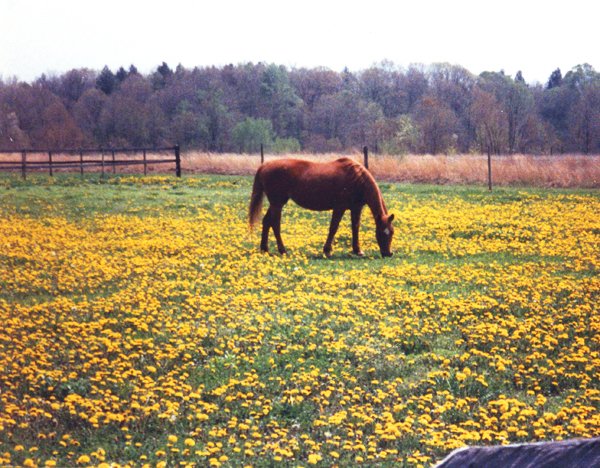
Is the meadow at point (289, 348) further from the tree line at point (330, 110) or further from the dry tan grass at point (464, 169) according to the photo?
the tree line at point (330, 110)

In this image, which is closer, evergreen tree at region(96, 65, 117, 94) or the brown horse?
the brown horse

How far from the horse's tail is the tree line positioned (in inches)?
915

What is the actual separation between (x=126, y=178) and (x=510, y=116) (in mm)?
47731

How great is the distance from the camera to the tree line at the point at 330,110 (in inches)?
2108

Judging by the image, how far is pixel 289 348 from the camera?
664 cm

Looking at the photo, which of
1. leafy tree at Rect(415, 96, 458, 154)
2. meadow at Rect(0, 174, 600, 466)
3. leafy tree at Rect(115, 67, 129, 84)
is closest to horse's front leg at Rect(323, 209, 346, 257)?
meadow at Rect(0, 174, 600, 466)

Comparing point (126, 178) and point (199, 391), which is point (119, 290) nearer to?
point (199, 391)

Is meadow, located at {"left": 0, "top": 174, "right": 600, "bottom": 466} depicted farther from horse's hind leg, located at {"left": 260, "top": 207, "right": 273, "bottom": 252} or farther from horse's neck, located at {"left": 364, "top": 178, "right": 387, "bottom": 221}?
horse's neck, located at {"left": 364, "top": 178, "right": 387, "bottom": 221}

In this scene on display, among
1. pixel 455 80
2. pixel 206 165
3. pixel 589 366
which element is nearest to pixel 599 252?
pixel 589 366

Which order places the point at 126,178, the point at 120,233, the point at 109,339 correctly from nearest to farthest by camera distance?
the point at 109,339 → the point at 120,233 → the point at 126,178

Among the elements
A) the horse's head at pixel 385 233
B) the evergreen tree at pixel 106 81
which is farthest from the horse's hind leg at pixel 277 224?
the evergreen tree at pixel 106 81

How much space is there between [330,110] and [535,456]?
7647cm

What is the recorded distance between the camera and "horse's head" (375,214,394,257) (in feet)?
41.1

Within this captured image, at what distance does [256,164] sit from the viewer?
3466 cm
